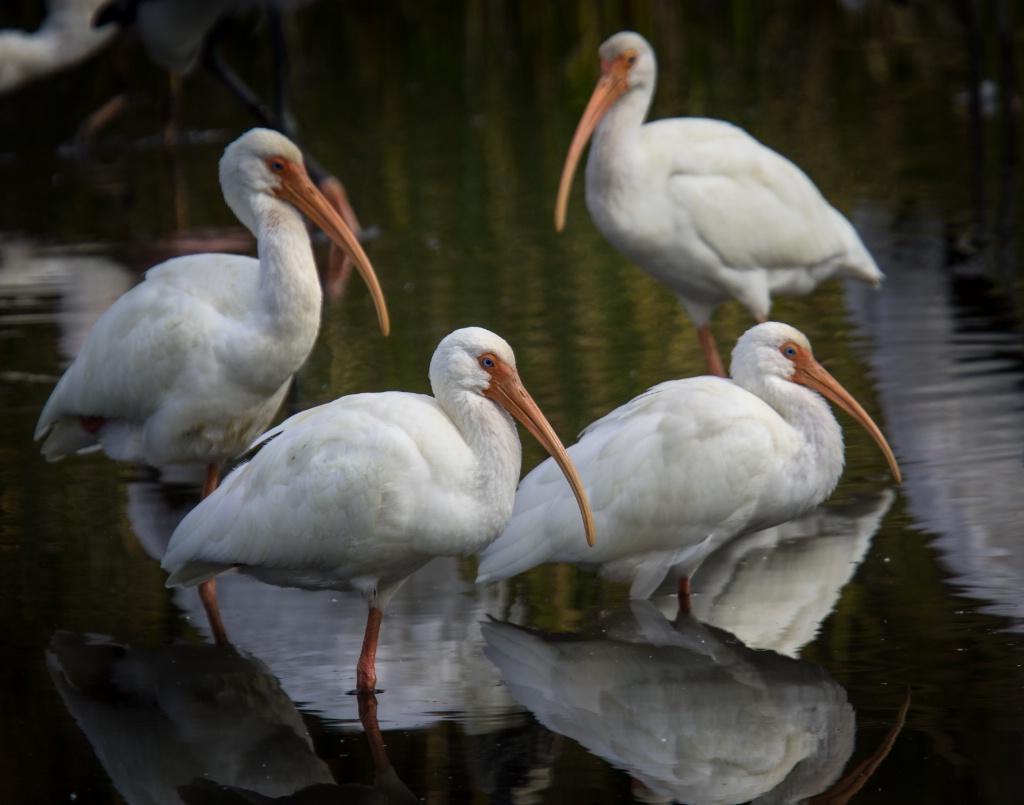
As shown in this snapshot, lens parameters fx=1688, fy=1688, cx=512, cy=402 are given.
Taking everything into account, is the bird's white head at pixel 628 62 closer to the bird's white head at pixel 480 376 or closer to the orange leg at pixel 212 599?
the orange leg at pixel 212 599

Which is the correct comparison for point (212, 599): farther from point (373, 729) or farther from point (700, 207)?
point (700, 207)

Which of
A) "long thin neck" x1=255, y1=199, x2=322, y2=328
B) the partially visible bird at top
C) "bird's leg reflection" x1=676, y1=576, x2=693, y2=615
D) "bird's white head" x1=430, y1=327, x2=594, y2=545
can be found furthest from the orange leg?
the partially visible bird at top

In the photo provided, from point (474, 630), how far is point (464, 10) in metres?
19.7

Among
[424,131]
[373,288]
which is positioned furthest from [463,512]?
[424,131]

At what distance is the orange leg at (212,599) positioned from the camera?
5.80 meters

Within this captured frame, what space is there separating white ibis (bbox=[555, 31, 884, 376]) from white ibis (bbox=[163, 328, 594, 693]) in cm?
295

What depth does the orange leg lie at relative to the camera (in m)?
5.80

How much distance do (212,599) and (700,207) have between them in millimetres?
3141

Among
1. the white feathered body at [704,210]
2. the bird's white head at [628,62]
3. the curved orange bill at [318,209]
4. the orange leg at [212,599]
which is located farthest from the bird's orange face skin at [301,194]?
the bird's white head at [628,62]

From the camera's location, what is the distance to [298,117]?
17.8 meters

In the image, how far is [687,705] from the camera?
4.94 m

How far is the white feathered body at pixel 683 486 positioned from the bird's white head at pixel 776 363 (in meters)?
0.11

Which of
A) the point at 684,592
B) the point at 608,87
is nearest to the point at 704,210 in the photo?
the point at 608,87

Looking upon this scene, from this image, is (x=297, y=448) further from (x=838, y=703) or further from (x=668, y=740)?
(x=838, y=703)
